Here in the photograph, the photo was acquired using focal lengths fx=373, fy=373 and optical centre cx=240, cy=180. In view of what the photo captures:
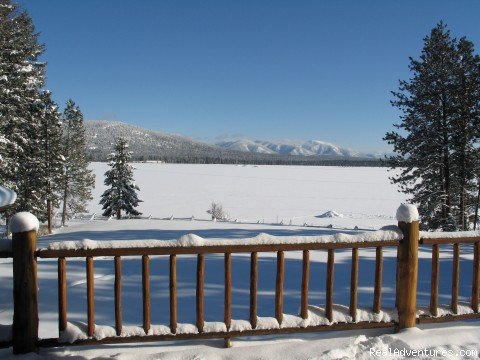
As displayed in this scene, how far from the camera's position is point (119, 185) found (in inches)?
1291

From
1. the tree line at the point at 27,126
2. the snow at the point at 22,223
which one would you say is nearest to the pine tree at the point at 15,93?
the tree line at the point at 27,126

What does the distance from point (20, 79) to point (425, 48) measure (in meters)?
19.2

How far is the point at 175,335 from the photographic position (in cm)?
367

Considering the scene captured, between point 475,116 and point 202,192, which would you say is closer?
point 475,116

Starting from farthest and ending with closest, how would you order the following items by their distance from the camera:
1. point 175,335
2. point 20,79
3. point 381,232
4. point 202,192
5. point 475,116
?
1. point 202,192
2. point 20,79
3. point 475,116
4. point 381,232
5. point 175,335

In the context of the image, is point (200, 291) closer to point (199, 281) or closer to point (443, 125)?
point (199, 281)

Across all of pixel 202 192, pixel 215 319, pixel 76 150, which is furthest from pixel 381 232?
pixel 202 192

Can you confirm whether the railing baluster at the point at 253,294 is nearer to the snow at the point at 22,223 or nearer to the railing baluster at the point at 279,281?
the railing baluster at the point at 279,281

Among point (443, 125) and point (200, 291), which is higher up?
point (443, 125)

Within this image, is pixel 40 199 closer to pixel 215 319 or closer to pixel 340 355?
pixel 215 319

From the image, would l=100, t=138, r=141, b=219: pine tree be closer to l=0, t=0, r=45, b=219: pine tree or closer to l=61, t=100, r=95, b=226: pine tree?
l=61, t=100, r=95, b=226: pine tree

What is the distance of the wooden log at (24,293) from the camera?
342cm

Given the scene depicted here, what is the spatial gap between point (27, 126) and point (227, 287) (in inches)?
837

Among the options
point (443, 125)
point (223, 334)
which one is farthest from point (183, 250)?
A: point (443, 125)
